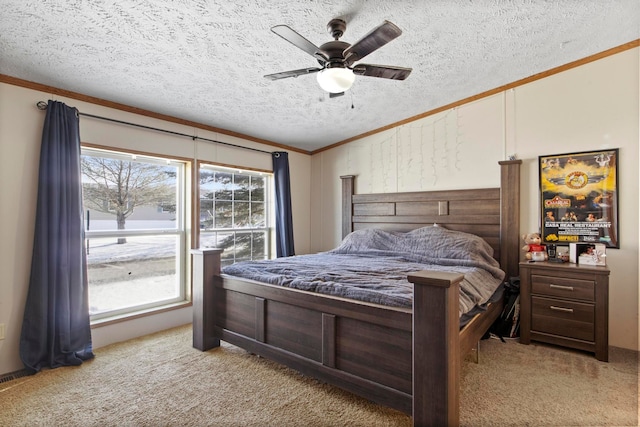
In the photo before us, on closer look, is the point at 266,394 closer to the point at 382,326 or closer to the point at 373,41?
the point at 382,326

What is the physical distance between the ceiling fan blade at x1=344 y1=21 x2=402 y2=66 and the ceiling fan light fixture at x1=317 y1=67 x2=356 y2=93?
0.10 m

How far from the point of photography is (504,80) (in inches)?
132

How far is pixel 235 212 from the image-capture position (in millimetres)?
4199

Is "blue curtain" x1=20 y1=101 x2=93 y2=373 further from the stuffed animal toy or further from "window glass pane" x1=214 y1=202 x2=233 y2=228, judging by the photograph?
the stuffed animal toy

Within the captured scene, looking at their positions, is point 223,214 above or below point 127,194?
below

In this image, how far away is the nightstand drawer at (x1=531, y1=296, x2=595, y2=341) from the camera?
105 inches

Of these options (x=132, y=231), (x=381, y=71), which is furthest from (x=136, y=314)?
(x=381, y=71)

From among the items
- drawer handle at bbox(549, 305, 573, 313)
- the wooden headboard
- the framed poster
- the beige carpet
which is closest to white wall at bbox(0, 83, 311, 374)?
the beige carpet

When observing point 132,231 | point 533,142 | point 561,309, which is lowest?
point 561,309

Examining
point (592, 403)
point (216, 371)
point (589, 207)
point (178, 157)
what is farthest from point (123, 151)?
point (589, 207)

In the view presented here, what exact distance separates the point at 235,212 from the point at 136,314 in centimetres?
159

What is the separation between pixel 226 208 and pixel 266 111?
133 cm

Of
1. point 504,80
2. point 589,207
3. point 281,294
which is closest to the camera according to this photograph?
point 281,294

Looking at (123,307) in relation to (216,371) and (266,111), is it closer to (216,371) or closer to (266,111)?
(216,371)
